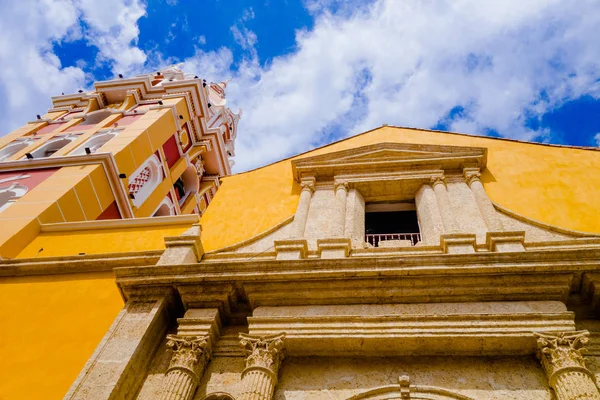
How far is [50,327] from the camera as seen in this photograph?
8133 mm

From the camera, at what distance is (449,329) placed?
6.36m

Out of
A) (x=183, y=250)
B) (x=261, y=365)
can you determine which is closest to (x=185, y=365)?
(x=261, y=365)

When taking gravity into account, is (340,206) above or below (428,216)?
above

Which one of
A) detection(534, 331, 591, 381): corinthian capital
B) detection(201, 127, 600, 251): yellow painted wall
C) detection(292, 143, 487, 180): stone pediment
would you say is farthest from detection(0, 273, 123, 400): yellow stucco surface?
detection(534, 331, 591, 381): corinthian capital

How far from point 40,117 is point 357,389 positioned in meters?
21.1

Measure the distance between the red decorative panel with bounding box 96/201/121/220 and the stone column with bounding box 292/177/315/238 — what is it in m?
6.79

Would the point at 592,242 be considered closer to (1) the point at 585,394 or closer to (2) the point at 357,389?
(1) the point at 585,394

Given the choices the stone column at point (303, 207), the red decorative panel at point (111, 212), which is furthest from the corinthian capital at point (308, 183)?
the red decorative panel at point (111, 212)

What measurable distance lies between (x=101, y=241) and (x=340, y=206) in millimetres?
5235

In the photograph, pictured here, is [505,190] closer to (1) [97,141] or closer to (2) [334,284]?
(2) [334,284]

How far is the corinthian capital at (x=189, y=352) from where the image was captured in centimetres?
Result: 633

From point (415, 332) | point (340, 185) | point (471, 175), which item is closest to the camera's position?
point (415, 332)

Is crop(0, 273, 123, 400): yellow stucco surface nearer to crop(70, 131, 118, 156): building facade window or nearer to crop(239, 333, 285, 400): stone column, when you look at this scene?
crop(239, 333, 285, 400): stone column

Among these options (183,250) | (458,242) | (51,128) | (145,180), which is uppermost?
(51,128)
